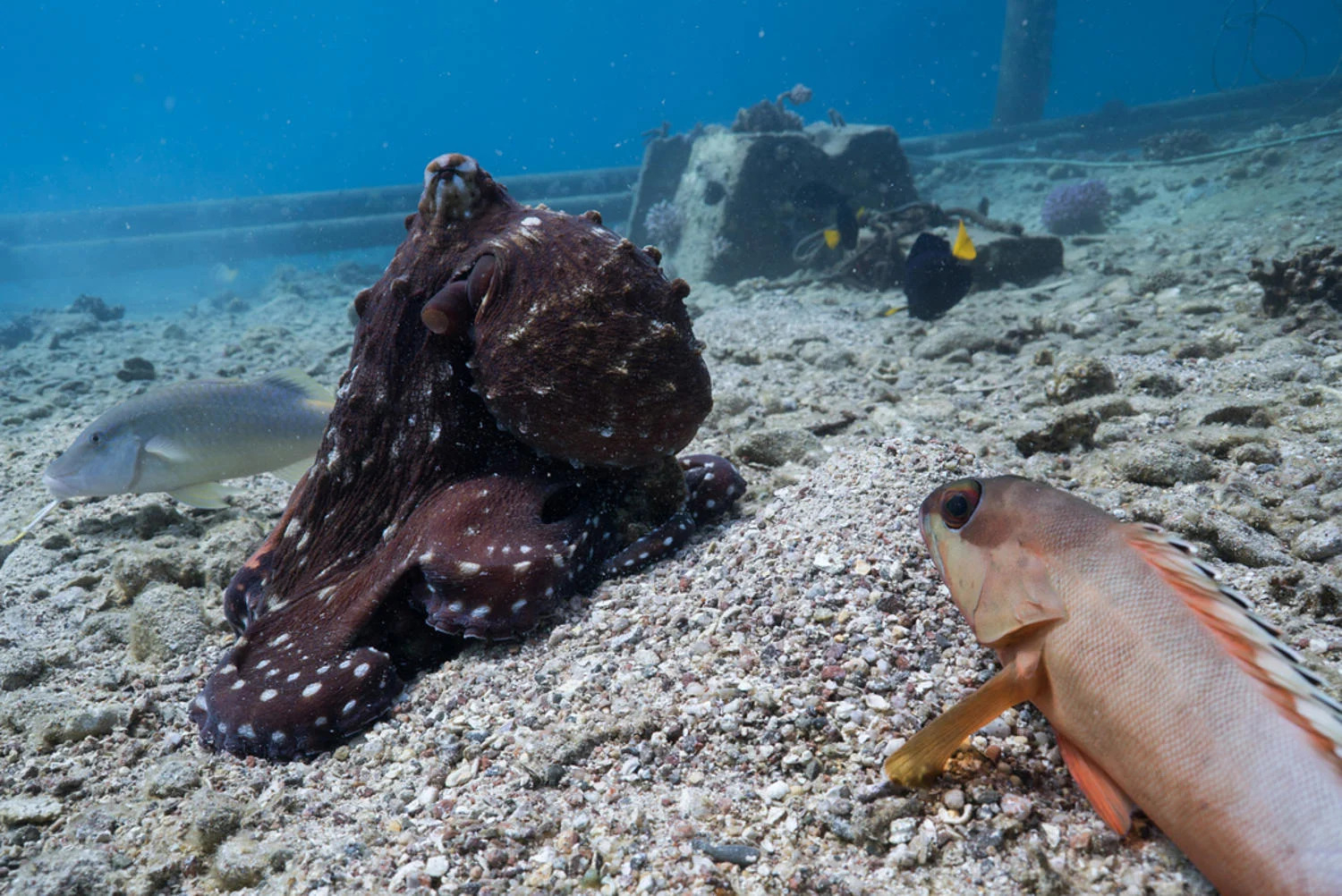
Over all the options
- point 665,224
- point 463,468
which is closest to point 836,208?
point 665,224

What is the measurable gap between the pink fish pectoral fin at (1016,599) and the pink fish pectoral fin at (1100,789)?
262 millimetres

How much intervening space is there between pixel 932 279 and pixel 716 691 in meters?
7.05

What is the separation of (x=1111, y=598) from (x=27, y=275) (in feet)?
119

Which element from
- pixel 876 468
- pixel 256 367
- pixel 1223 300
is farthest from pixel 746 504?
pixel 256 367

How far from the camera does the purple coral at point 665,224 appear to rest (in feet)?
57.6

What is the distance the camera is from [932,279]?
7.96 meters

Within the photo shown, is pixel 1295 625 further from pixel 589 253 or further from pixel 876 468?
pixel 589 253

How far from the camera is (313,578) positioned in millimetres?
2797

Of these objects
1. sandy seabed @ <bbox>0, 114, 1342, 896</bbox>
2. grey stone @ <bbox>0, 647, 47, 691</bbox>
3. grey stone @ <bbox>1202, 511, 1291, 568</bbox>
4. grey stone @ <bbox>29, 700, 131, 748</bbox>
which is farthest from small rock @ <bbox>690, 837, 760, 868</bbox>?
grey stone @ <bbox>0, 647, 47, 691</bbox>

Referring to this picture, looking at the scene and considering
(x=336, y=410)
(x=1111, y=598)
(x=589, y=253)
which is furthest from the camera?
(x=336, y=410)

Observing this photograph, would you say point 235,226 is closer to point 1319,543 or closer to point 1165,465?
point 1165,465

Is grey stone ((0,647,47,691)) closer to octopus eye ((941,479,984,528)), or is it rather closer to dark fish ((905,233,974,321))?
octopus eye ((941,479,984,528))

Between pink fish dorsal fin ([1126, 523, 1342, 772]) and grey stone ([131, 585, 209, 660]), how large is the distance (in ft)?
11.8

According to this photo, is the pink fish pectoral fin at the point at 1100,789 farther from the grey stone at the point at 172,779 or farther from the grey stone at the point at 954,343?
the grey stone at the point at 954,343
